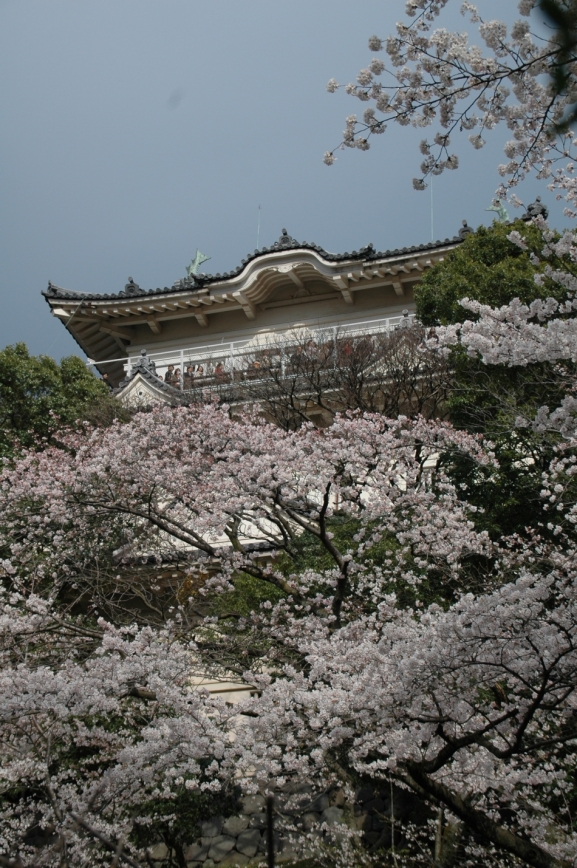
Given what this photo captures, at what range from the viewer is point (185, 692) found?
7.75m

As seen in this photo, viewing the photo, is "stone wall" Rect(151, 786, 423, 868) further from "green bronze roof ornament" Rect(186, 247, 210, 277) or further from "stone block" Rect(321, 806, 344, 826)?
"green bronze roof ornament" Rect(186, 247, 210, 277)

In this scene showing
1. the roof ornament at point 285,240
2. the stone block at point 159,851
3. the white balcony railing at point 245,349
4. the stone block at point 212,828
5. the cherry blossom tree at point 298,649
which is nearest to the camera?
the cherry blossom tree at point 298,649

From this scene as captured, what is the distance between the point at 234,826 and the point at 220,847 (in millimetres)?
334

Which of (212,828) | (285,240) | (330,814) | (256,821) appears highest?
(285,240)

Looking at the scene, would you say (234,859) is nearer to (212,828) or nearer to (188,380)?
(212,828)

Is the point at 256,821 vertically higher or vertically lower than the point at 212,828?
higher

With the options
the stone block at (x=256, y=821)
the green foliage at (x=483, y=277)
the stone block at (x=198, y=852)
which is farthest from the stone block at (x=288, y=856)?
the green foliage at (x=483, y=277)

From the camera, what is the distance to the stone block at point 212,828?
10695mm

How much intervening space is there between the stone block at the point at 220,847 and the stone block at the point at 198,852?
65 mm

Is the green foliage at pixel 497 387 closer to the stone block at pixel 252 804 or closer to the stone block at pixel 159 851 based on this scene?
the stone block at pixel 252 804

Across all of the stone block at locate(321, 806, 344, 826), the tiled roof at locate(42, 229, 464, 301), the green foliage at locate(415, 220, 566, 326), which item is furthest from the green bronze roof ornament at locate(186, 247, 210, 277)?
the stone block at locate(321, 806, 344, 826)

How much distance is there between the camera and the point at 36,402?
14781 millimetres

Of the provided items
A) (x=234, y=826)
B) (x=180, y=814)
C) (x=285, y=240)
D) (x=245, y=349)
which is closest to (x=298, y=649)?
(x=180, y=814)

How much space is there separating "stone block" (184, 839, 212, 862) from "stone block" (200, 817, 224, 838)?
0.09 m
